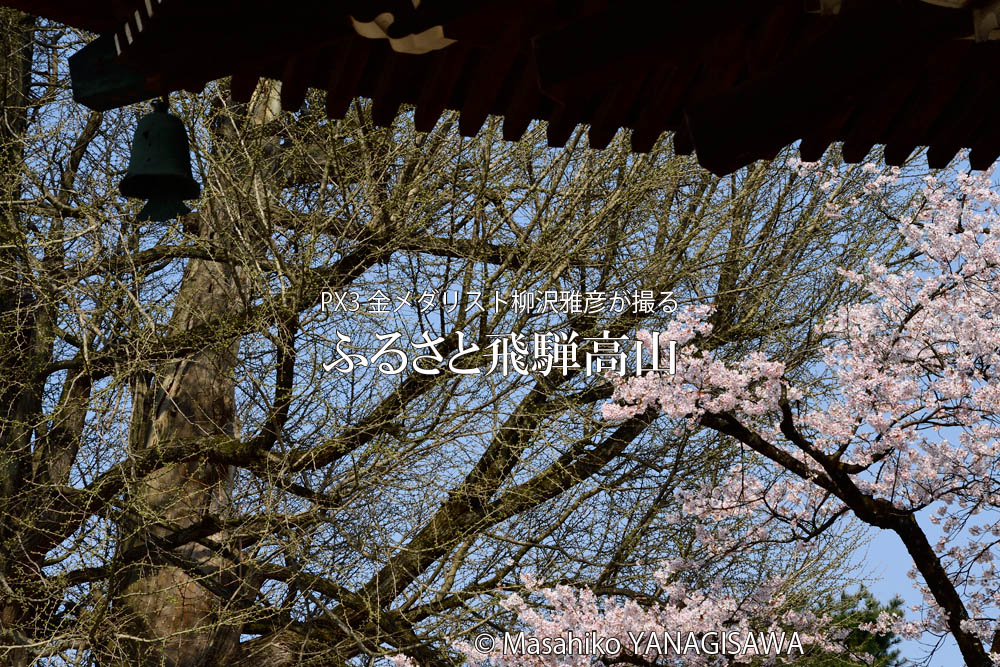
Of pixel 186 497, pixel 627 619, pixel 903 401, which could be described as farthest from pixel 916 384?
pixel 186 497

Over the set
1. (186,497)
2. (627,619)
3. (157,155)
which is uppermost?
(186,497)

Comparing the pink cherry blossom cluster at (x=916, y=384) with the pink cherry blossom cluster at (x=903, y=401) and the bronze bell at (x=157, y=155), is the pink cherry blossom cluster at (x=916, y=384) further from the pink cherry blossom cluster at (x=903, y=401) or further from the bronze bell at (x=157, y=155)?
the bronze bell at (x=157, y=155)

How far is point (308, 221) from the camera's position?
7.71 metres

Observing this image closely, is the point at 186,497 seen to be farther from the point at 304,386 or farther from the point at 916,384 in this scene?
the point at 916,384

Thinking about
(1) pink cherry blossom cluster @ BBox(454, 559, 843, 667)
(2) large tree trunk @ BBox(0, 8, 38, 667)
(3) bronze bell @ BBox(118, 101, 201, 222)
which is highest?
(2) large tree trunk @ BBox(0, 8, 38, 667)

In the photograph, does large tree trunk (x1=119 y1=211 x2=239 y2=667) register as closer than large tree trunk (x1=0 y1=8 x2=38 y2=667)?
No

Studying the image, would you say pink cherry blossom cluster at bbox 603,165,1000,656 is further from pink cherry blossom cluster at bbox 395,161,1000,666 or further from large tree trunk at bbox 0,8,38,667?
large tree trunk at bbox 0,8,38,667

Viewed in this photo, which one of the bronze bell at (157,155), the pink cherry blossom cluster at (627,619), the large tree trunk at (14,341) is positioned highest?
the large tree trunk at (14,341)

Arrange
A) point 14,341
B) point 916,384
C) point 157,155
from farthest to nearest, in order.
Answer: point 14,341, point 916,384, point 157,155

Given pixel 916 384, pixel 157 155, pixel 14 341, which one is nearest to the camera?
pixel 157 155

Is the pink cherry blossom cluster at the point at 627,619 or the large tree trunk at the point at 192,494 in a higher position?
the large tree trunk at the point at 192,494

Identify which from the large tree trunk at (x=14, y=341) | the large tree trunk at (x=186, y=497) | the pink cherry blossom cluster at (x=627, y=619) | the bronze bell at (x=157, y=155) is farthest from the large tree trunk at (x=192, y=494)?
the bronze bell at (x=157, y=155)

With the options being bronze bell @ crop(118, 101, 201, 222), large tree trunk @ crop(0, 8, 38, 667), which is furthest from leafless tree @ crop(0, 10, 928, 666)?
bronze bell @ crop(118, 101, 201, 222)

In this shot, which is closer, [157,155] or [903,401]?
[157,155]
